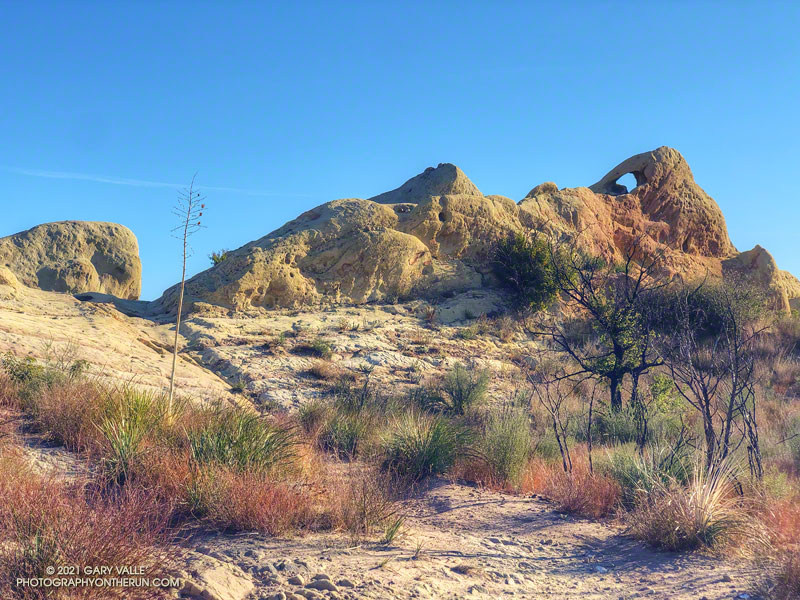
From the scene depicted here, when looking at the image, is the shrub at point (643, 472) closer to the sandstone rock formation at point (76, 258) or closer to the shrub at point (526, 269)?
the shrub at point (526, 269)

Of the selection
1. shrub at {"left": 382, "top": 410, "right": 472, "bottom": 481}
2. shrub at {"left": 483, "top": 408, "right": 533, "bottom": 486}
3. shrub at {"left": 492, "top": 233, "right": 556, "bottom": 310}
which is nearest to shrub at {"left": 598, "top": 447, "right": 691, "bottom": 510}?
shrub at {"left": 483, "top": 408, "right": 533, "bottom": 486}

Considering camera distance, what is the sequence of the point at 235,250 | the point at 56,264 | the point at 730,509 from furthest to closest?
1. the point at 235,250
2. the point at 56,264
3. the point at 730,509

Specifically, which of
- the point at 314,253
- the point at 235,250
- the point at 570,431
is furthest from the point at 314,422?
the point at 235,250

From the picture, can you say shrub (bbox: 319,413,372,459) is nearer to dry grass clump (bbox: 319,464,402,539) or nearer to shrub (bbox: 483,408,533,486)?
shrub (bbox: 483,408,533,486)

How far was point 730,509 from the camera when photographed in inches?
240

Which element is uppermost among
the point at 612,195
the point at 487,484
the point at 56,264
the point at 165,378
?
the point at 612,195

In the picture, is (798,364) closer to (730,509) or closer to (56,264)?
(730,509)

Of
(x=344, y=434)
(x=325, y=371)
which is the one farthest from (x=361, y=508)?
(x=325, y=371)

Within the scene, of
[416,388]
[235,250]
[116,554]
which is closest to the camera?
[116,554]

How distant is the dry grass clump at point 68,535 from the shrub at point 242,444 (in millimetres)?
1226

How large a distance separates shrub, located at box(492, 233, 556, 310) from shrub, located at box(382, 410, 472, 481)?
1165 cm

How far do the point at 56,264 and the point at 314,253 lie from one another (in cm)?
710

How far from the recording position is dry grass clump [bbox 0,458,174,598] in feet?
11.5

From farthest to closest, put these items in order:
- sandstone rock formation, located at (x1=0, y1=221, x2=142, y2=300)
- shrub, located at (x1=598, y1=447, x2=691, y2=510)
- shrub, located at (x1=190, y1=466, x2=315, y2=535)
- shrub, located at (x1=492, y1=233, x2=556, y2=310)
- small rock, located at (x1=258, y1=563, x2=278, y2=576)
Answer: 1. shrub, located at (x1=492, y1=233, x2=556, y2=310)
2. sandstone rock formation, located at (x1=0, y1=221, x2=142, y2=300)
3. shrub, located at (x1=598, y1=447, x2=691, y2=510)
4. shrub, located at (x1=190, y1=466, x2=315, y2=535)
5. small rock, located at (x1=258, y1=563, x2=278, y2=576)
